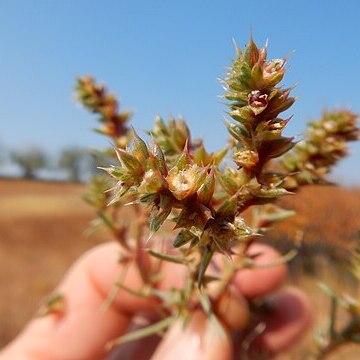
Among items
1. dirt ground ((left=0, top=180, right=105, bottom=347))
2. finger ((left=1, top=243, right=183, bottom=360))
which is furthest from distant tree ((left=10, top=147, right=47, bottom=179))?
finger ((left=1, top=243, right=183, bottom=360))

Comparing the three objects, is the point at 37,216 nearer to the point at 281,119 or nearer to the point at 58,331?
the point at 58,331

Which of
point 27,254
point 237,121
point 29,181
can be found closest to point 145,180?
point 237,121

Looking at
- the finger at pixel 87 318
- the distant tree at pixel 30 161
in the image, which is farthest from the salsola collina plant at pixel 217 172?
the distant tree at pixel 30 161

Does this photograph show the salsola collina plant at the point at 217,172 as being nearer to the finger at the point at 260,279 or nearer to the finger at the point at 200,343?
the finger at the point at 200,343

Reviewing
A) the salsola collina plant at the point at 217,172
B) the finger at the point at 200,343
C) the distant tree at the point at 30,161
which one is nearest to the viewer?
the salsola collina plant at the point at 217,172

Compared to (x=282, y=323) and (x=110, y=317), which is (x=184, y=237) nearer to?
(x=282, y=323)

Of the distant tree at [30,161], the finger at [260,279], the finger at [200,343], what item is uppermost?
the finger at [200,343]

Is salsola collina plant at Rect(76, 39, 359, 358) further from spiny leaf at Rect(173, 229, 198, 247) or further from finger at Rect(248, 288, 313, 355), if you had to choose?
finger at Rect(248, 288, 313, 355)

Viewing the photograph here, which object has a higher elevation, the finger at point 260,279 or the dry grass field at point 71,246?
the finger at point 260,279
